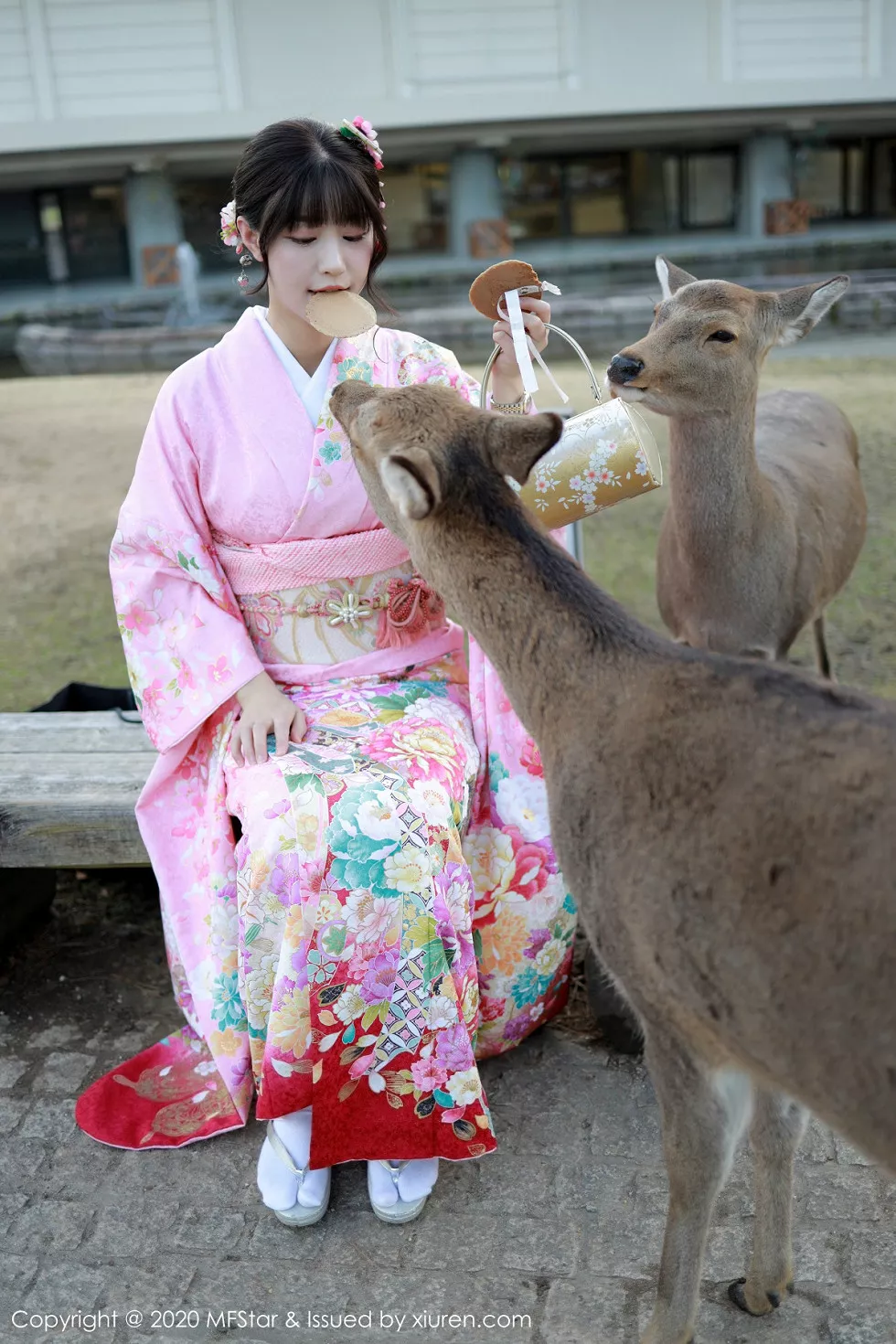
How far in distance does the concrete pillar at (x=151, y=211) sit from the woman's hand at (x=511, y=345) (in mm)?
20914

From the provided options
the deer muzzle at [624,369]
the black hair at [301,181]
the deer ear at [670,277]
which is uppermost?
the black hair at [301,181]

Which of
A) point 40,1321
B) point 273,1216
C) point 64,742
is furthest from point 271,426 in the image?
point 40,1321

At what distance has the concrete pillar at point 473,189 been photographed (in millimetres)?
22375

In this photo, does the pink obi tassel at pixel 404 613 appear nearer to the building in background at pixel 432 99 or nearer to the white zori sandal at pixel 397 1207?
the white zori sandal at pixel 397 1207

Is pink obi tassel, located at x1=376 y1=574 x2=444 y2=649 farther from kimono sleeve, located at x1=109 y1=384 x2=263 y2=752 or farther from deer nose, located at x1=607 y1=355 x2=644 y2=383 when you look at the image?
deer nose, located at x1=607 y1=355 x2=644 y2=383

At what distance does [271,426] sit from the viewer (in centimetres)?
315

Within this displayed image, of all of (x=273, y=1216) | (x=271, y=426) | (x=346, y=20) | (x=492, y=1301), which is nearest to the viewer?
(x=492, y=1301)

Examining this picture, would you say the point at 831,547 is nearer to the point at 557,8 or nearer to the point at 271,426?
the point at 271,426

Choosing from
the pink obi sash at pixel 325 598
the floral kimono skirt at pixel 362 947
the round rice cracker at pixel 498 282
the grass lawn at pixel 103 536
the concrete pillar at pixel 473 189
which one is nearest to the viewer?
the floral kimono skirt at pixel 362 947

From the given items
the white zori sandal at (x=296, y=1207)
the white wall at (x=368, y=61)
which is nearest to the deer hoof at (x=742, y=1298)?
the white zori sandal at (x=296, y=1207)

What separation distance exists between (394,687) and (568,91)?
20459 millimetres

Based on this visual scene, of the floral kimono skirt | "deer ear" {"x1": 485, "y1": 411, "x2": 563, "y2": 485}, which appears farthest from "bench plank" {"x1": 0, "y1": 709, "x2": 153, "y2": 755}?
"deer ear" {"x1": 485, "y1": 411, "x2": 563, "y2": 485}

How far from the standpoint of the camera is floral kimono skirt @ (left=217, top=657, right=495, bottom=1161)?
2715 millimetres

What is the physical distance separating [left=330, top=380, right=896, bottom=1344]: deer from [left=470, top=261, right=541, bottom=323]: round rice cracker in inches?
23.3
